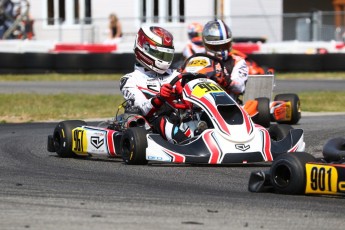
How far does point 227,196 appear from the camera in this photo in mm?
6020

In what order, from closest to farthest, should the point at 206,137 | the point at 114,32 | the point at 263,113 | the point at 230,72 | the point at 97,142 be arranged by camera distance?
the point at 206,137 → the point at 97,142 → the point at 230,72 → the point at 263,113 → the point at 114,32

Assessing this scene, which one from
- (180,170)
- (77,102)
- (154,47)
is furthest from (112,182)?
(77,102)

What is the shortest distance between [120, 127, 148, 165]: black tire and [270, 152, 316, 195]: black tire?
189cm

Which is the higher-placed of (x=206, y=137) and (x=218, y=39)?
(x=218, y=39)

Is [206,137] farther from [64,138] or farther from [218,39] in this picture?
[218,39]

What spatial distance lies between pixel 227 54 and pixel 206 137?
354 cm

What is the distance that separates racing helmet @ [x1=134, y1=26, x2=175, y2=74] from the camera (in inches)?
344

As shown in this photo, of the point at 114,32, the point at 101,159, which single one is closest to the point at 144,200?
the point at 101,159

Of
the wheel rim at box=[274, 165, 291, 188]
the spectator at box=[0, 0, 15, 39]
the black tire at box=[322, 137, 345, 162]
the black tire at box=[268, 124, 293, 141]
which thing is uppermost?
the black tire at box=[322, 137, 345, 162]

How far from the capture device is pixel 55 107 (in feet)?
48.9

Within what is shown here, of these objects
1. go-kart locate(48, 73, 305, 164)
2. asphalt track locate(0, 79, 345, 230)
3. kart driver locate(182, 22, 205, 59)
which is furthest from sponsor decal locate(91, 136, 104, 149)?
kart driver locate(182, 22, 205, 59)

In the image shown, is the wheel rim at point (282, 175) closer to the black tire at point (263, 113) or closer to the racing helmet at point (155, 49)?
the racing helmet at point (155, 49)

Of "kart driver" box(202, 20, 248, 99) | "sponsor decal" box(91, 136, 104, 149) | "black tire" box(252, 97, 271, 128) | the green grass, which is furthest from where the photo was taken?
the green grass

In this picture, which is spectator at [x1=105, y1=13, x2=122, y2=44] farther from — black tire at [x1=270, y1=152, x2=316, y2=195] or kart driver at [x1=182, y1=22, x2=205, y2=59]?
black tire at [x1=270, y1=152, x2=316, y2=195]
